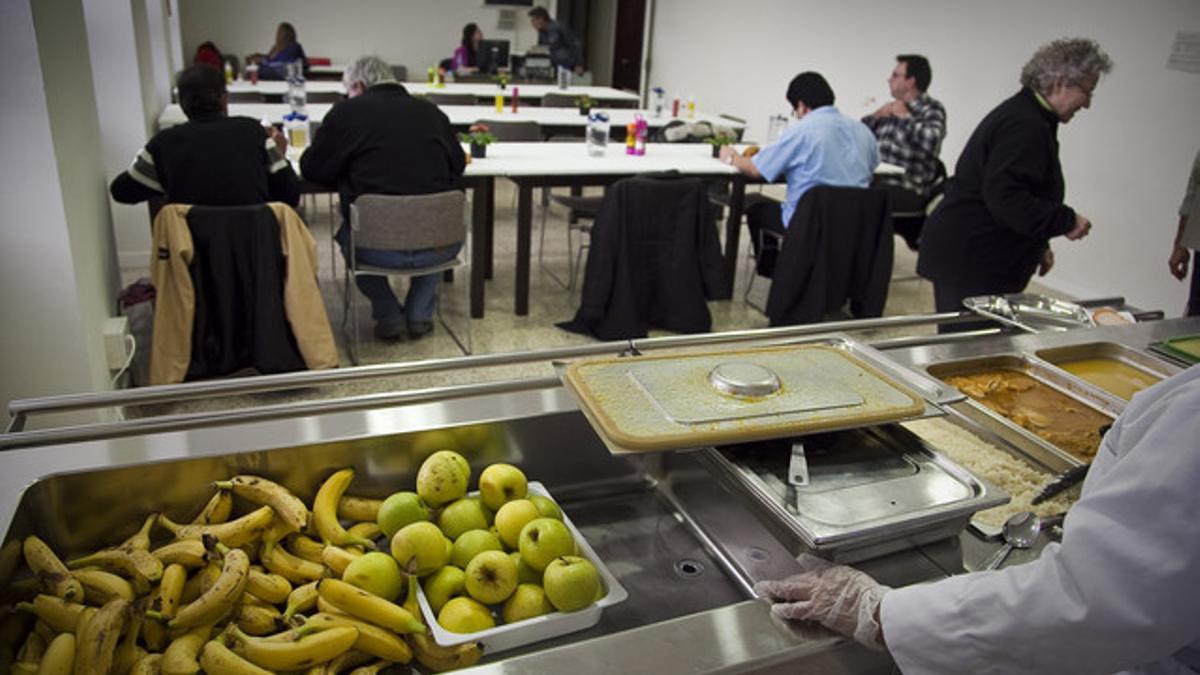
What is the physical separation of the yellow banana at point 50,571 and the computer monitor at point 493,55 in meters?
7.57

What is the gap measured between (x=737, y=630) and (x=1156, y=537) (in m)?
0.41

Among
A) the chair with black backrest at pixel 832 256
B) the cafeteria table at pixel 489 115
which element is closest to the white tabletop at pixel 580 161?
the chair with black backrest at pixel 832 256

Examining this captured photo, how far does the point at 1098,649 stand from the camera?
795mm

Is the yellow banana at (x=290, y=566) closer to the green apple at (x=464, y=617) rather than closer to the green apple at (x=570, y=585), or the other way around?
the green apple at (x=464, y=617)

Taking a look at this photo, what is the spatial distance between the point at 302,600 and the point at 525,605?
10.8 inches

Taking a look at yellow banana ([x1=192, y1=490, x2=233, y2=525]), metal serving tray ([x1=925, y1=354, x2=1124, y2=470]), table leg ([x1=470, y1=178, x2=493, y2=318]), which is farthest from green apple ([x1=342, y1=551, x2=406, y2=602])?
table leg ([x1=470, y1=178, x2=493, y2=318])

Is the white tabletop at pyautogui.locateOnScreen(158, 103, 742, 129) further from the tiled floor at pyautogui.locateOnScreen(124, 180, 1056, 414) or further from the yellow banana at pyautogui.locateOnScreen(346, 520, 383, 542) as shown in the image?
the yellow banana at pyautogui.locateOnScreen(346, 520, 383, 542)

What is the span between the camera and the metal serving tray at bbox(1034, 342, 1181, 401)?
5.50 feet

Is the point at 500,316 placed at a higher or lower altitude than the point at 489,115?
lower

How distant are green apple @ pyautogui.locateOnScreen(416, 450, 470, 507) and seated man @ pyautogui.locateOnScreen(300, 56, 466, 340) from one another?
2299 millimetres

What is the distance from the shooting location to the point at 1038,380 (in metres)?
1.63

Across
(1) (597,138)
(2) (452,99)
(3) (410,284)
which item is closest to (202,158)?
(3) (410,284)

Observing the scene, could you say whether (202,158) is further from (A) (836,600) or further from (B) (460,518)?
(A) (836,600)

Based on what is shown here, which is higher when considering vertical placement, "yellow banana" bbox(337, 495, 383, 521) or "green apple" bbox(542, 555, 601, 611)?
"green apple" bbox(542, 555, 601, 611)
